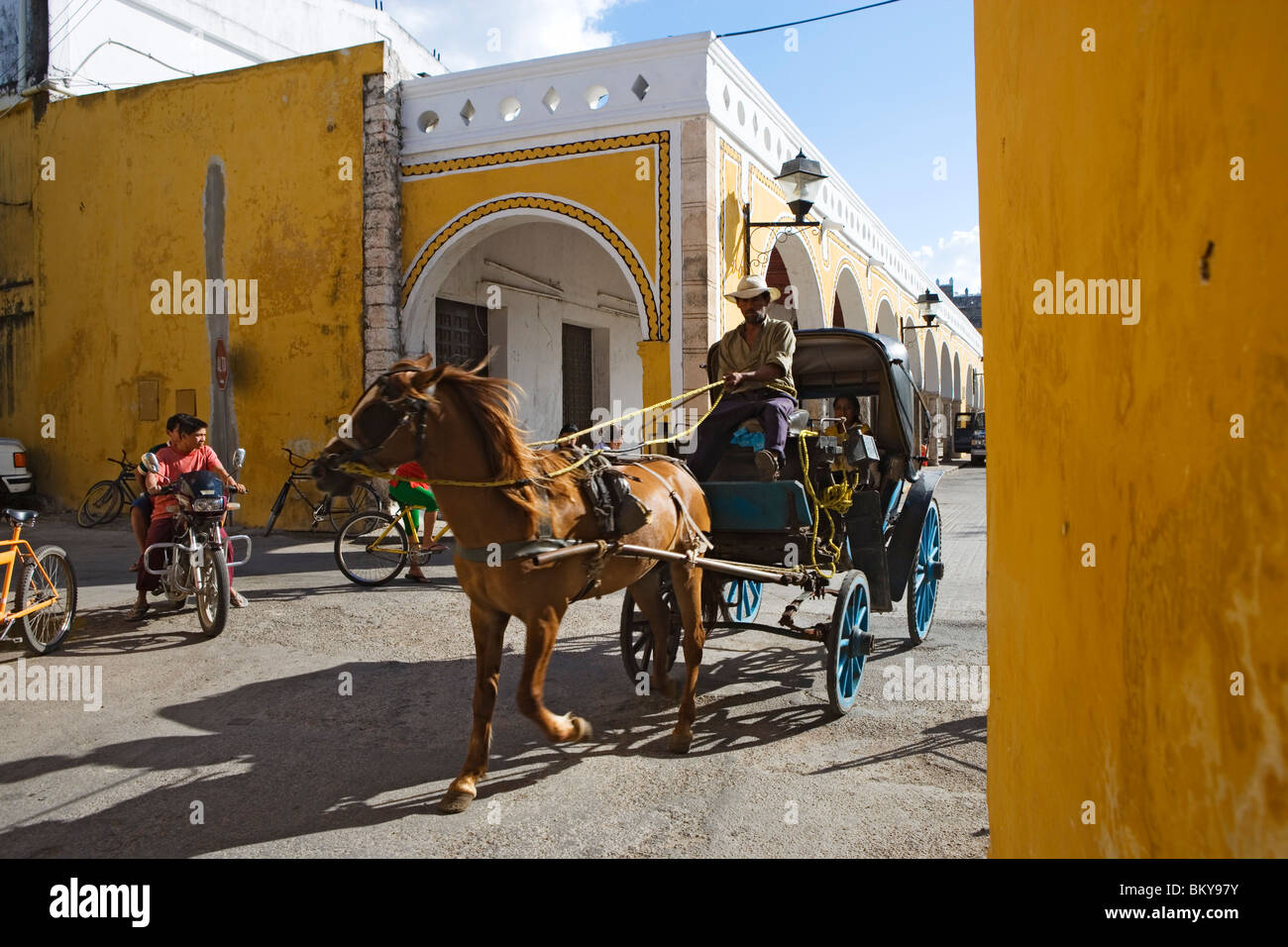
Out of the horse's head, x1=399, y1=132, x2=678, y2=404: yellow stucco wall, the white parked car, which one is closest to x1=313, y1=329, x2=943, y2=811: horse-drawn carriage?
the horse's head

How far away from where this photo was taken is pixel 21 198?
1494cm

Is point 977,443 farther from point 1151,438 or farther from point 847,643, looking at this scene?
point 1151,438

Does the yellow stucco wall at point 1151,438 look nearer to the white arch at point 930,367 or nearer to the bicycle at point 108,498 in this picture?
the bicycle at point 108,498

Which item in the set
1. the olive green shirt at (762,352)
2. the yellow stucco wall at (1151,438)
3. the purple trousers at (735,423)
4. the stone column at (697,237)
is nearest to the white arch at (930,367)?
the stone column at (697,237)

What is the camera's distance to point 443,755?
14.0 feet

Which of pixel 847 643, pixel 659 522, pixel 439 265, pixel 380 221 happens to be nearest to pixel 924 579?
pixel 847 643

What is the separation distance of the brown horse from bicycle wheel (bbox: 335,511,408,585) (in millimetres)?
4866

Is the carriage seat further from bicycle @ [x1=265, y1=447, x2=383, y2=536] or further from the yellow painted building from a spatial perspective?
bicycle @ [x1=265, y1=447, x2=383, y2=536]

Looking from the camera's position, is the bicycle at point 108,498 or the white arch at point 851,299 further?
the white arch at point 851,299

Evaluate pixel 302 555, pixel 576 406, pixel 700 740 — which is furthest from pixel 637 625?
pixel 576 406

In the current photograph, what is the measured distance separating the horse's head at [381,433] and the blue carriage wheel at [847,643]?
7.54ft

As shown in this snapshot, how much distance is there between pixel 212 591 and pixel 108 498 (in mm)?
8168

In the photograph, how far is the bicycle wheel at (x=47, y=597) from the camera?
5891 mm

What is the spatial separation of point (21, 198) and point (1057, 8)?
17.1 m
